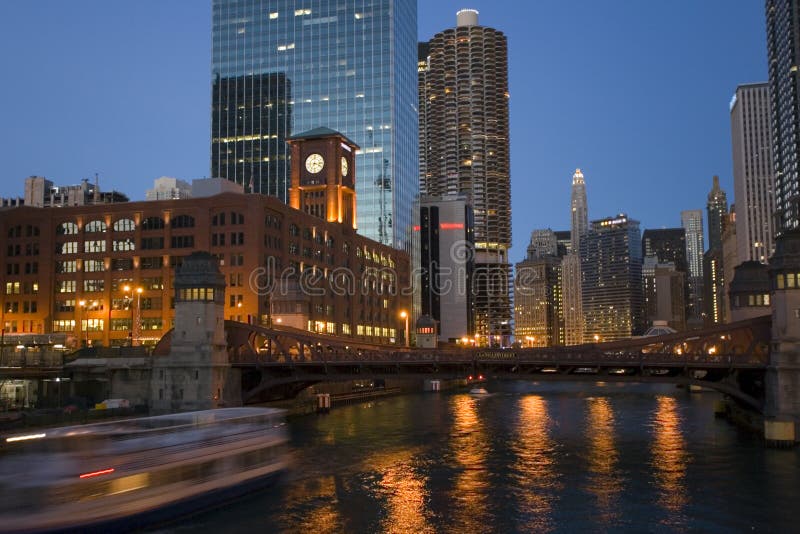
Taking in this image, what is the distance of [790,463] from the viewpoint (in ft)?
212

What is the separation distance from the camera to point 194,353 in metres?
88.2

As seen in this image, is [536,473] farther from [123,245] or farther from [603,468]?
[123,245]

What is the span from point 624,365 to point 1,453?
56.7 m

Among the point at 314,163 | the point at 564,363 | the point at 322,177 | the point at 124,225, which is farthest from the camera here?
the point at 314,163

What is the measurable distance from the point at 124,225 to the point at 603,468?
348 ft

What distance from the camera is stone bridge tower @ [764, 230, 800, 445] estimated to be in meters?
72.6

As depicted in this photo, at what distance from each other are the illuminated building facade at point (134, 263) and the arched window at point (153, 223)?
178 millimetres

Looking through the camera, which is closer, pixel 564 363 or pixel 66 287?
pixel 564 363

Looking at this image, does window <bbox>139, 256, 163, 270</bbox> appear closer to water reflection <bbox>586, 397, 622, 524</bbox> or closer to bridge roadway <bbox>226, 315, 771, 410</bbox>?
bridge roadway <bbox>226, 315, 771, 410</bbox>

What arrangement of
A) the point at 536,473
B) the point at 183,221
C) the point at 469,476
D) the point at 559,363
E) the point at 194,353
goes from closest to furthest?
the point at 469,476 < the point at 536,473 < the point at 559,363 < the point at 194,353 < the point at 183,221

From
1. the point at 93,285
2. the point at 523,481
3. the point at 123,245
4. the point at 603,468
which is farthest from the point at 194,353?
the point at 93,285

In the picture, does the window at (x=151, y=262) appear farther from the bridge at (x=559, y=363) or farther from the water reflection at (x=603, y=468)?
the water reflection at (x=603, y=468)

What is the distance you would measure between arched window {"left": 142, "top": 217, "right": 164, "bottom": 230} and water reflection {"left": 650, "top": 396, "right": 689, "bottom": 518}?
88648 mm

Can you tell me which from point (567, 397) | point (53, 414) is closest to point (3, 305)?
point (53, 414)
